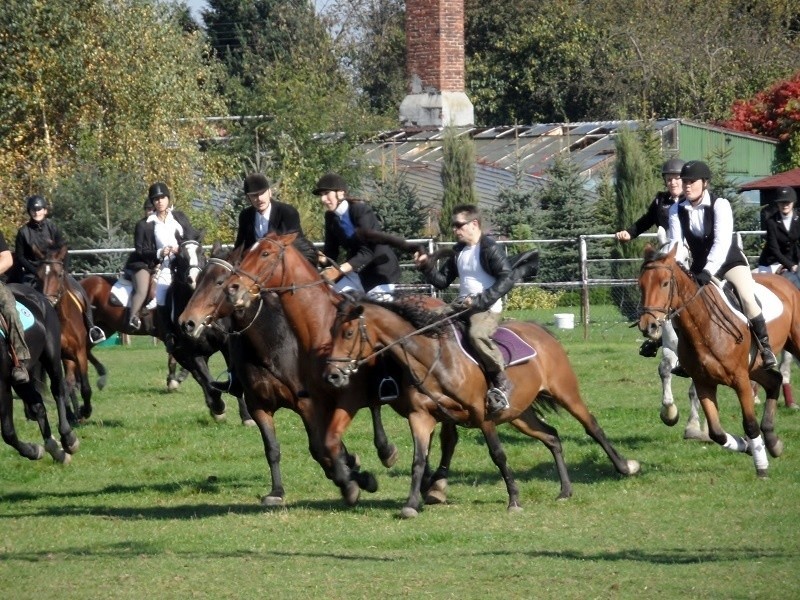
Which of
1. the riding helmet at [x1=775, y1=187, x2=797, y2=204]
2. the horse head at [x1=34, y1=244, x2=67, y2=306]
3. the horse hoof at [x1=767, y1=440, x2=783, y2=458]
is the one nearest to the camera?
the horse hoof at [x1=767, y1=440, x2=783, y2=458]

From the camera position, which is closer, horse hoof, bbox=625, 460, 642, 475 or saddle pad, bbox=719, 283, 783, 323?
horse hoof, bbox=625, 460, 642, 475

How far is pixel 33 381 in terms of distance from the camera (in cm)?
1425

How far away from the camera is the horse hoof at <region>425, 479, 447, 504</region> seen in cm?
1161

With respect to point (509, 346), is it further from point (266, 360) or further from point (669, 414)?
point (669, 414)

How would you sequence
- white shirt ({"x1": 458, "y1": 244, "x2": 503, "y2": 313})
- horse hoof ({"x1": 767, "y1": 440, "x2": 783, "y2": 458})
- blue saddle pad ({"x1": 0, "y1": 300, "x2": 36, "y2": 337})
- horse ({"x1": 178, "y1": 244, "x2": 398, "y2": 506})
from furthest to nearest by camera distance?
blue saddle pad ({"x1": 0, "y1": 300, "x2": 36, "y2": 337}), horse hoof ({"x1": 767, "y1": 440, "x2": 783, "y2": 458}), white shirt ({"x1": 458, "y1": 244, "x2": 503, "y2": 313}), horse ({"x1": 178, "y1": 244, "x2": 398, "y2": 506})

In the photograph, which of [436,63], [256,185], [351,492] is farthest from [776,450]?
[436,63]

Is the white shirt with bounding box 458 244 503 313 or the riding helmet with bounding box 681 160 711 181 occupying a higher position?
the riding helmet with bounding box 681 160 711 181

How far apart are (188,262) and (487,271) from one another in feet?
15.6

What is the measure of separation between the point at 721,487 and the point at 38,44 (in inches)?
958

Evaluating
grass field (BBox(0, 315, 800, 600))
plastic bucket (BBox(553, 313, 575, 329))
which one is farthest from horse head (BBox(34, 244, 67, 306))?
plastic bucket (BBox(553, 313, 575, 329))

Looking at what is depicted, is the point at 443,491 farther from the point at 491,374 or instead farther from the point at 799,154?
the point at 799,154

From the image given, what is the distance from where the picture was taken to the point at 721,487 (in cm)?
1196

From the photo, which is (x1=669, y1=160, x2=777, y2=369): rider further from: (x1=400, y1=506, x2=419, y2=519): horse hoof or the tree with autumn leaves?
the tree with autumn leaves

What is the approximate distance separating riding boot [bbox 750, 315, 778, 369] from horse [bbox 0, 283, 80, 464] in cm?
682
